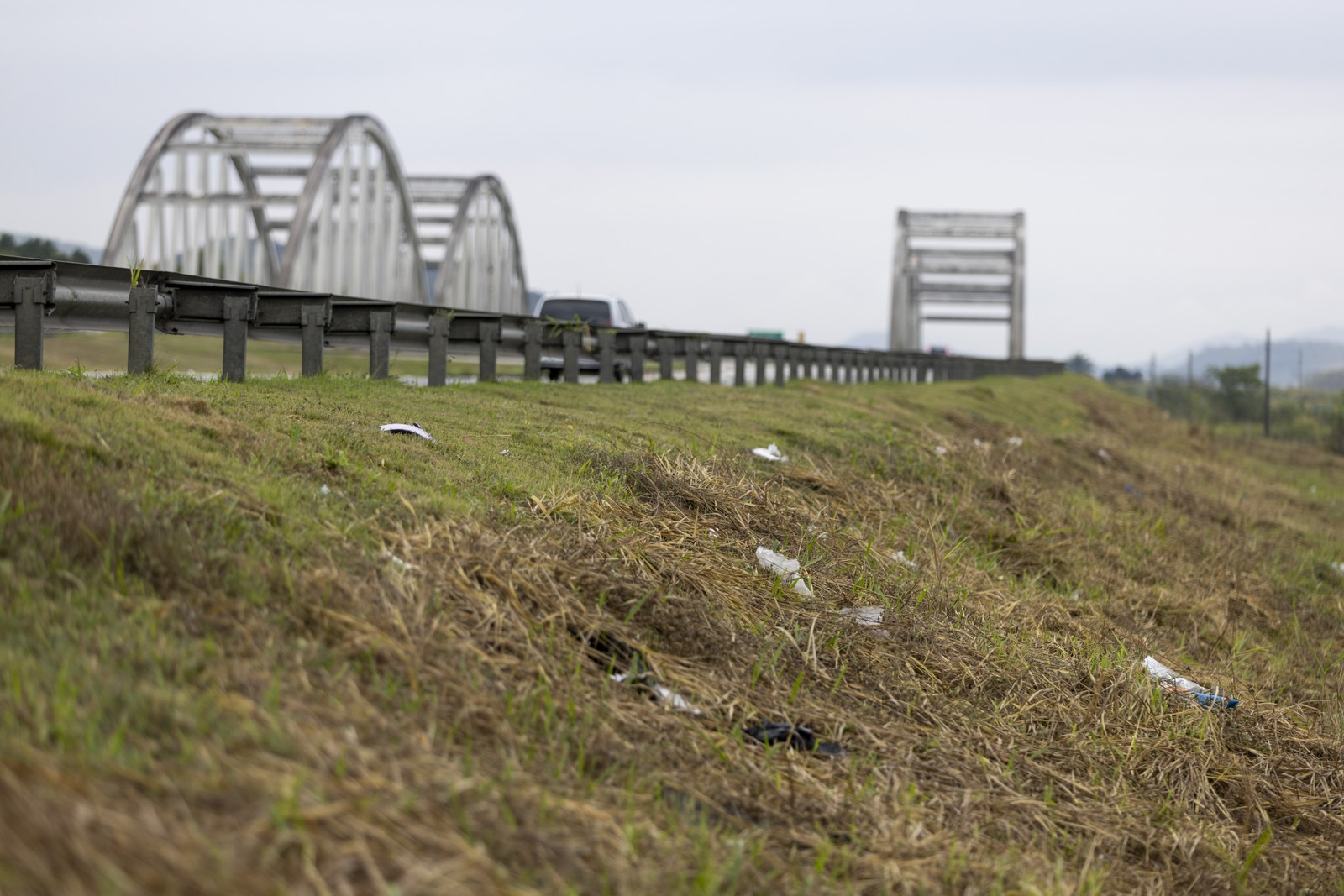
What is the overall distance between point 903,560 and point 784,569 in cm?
155

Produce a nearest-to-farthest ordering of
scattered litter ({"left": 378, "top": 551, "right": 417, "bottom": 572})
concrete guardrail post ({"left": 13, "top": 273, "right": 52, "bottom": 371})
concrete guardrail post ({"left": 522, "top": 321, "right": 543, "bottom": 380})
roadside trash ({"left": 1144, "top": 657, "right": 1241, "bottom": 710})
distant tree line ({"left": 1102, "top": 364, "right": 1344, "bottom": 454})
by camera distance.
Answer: scattered litter ({"left": 378, "top": 551, "right": 417, "bottom": 572}) → roadside trash ({"left": 1144, "top": 657, "right": 1241, "bottom": 710}) → concrete guardrail post ({"left": 13, "top": 273, "right": 52, "bottom": 371}) → concrete guardrail post ({"left": 522, "top": 321, "right": 543, "bottom": 380}) → distant tree line ({"left": 1102, "top": 364, "right": 1344, "bottom": 454})

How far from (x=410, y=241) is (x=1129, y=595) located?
37950 mm

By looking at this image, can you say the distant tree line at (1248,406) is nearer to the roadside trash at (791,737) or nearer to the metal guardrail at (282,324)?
the metal guardrail at (282,324)

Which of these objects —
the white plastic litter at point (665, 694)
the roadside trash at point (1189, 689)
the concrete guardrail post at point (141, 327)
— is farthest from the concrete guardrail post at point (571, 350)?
the white plastic litter at point (665, 694)

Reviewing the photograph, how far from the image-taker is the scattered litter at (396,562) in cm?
445

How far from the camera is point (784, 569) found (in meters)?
6.26

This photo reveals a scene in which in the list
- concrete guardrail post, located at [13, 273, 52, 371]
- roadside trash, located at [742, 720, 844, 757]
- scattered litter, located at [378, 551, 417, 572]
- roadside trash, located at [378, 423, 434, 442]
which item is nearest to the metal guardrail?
concrete guardrail post, located at [13, 273, 52, 371]

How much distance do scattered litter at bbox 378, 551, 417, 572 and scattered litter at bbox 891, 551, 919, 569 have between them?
367 cm

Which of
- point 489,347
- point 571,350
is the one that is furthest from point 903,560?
point 571,350

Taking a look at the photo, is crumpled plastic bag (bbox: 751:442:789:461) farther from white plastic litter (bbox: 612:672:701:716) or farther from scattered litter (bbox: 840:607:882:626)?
white plastic litter (bbox: 612:672:701:716)

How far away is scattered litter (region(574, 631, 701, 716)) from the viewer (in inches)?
172

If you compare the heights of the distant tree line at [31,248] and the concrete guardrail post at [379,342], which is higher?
the distant tree line at [31,248]

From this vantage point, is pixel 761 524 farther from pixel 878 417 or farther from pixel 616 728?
pixel 878 417

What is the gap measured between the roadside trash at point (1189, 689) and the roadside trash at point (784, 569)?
77.3 inches
